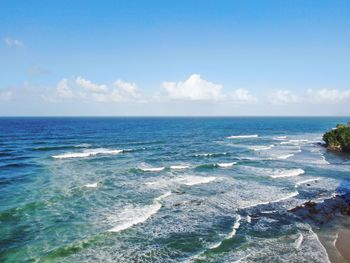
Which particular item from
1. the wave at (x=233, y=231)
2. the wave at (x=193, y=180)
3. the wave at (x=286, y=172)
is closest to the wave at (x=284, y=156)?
the wave at (x=286, y=172)

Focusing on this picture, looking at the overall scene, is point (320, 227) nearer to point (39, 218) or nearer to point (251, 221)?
point (251, 221)

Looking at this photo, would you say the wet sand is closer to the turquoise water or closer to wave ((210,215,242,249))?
the turquoise water

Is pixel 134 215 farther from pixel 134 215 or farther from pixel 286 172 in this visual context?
pixel 286 172

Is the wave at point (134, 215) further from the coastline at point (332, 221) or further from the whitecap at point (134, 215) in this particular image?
the coastline at point (332, 221)

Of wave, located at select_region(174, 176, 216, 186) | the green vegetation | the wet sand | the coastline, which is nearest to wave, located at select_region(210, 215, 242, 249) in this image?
the coastline

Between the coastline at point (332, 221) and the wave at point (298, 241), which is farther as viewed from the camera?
the wave at point (298, 241)
